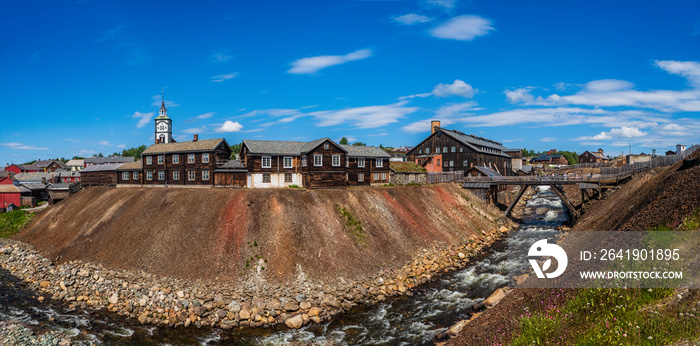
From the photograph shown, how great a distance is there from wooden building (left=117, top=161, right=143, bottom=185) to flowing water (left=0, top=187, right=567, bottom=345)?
27899 millimetres

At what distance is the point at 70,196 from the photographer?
5500cm

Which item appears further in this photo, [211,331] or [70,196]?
[70,196]

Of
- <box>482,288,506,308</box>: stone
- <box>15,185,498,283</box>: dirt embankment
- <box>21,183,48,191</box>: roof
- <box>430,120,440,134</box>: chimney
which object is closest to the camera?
<box>482,288,506,308</box>: stone

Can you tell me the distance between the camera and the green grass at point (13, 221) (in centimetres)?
4519

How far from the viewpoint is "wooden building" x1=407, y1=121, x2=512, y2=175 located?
245 ft

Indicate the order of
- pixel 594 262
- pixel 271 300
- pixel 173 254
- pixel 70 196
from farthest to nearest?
pixel 70 196 < pixel 173 254 < pixel 271 300 < pixel 594 262

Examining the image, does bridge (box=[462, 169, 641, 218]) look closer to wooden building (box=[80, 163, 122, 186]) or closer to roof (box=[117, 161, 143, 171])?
roof (box=[117, 161, 143, 171])

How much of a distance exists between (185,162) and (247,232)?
25.7 m

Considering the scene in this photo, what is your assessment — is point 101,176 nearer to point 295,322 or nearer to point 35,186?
point 35,186

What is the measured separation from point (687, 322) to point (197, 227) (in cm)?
3446

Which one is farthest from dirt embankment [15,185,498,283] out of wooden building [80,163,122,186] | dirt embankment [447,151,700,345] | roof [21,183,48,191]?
roof [21,183,48,191]

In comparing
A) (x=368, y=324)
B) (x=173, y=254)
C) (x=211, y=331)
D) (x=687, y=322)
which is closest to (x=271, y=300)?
(x=211, y=331)

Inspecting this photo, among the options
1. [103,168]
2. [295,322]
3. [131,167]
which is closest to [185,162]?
[131,167]

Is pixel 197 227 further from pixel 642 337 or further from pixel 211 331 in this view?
pixel 642 337
